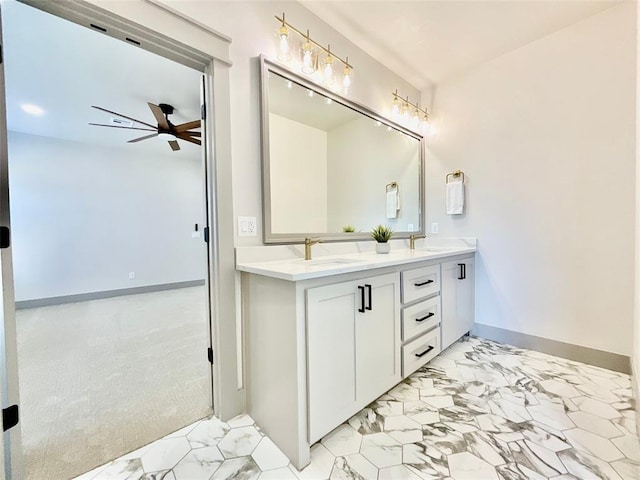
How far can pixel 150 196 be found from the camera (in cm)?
482

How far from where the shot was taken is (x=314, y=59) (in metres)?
1.86

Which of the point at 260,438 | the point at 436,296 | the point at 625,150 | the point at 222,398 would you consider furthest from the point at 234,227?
the point at 625,150

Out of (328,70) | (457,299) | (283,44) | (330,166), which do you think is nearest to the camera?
(283,44)

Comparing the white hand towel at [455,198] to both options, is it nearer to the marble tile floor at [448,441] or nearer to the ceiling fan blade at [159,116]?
the marble tile floor at [448,441]

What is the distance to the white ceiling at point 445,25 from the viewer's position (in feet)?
6.03

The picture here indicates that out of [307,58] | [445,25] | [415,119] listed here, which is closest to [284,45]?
[307,58]

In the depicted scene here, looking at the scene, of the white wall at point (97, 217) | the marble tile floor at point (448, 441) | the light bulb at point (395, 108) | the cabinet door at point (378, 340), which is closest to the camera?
the marble tile floor at point (448, 441)

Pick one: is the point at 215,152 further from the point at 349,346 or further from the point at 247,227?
the point at 349,346

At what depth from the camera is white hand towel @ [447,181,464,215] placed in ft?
8.59

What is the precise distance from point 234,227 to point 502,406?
1873mm

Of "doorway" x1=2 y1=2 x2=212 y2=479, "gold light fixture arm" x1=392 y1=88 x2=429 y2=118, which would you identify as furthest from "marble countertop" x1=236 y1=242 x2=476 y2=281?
"gold light fixture arm" x1=392 y1=88 x2=429 y2=118

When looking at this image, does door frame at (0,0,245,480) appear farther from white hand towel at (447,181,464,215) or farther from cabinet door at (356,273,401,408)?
white hand towel at (447,181,464,215)

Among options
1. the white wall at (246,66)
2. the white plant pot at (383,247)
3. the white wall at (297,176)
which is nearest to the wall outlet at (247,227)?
the white wall at (246,66)

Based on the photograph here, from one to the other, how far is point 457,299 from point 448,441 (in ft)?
4.14
